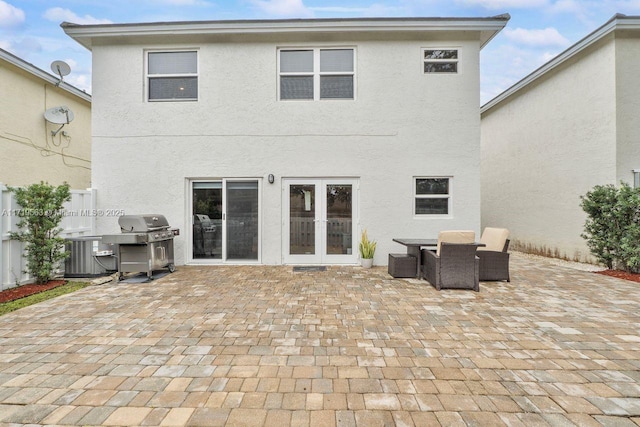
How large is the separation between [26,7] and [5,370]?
14.1 metres

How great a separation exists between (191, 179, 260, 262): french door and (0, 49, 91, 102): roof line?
710 centimetres

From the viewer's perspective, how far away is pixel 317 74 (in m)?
8.07

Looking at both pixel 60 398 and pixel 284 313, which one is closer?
pixel 60 398

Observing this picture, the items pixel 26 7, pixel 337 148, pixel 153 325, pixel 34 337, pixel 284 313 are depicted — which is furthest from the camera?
pixel 26 7

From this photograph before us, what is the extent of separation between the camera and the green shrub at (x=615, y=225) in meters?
6.73

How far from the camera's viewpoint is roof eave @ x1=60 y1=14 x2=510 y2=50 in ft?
25.0

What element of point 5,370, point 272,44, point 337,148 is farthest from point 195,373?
point 272,44

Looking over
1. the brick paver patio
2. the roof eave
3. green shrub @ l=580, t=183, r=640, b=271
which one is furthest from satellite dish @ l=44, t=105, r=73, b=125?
green shrub @ l=580, t=183, r=640, b=271

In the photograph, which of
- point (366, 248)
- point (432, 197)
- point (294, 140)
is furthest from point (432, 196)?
point (294, 140)

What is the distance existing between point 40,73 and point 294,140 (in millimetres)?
8621

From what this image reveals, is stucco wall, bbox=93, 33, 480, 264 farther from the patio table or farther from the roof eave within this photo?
the patio table

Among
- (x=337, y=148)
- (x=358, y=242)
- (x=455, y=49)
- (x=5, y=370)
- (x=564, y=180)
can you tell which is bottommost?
(x=5, y=370)

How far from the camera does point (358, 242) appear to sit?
806 cm

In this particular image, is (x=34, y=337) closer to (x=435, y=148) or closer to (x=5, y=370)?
(x=5, y=370)
